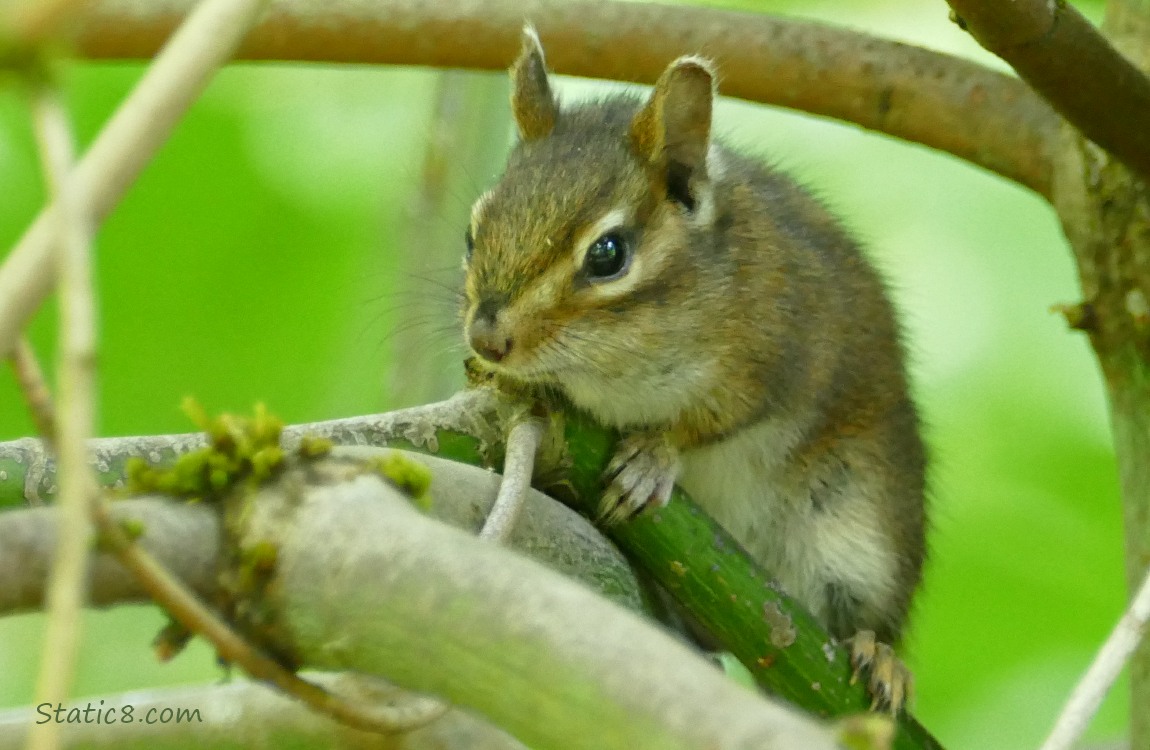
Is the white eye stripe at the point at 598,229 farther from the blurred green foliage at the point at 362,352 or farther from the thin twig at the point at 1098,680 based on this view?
the blurred green foliage at the point at 362,352

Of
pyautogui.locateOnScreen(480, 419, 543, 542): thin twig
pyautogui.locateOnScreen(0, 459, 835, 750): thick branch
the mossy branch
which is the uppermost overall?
pyautogui.locateOnScreen(0, 459, 835, 750): thick branch

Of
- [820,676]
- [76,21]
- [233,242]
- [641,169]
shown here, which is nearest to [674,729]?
[76,21]

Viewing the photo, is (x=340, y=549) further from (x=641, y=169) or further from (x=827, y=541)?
(x=827, y=541)

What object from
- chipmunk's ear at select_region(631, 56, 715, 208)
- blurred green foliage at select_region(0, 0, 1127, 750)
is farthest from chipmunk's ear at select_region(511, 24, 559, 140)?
blurred green foliage at select_region(0, 0, 1127, 750)

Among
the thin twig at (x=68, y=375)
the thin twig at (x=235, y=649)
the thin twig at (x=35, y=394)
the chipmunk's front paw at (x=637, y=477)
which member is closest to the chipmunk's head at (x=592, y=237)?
the chipmunk's front paw at (x=637, y=477)

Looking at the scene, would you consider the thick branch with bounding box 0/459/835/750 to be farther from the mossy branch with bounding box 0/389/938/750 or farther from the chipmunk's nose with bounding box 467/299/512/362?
the chipmunk's nose with bounding box 467/299/512/362

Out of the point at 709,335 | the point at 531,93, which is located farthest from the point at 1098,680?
the point at 531,93
